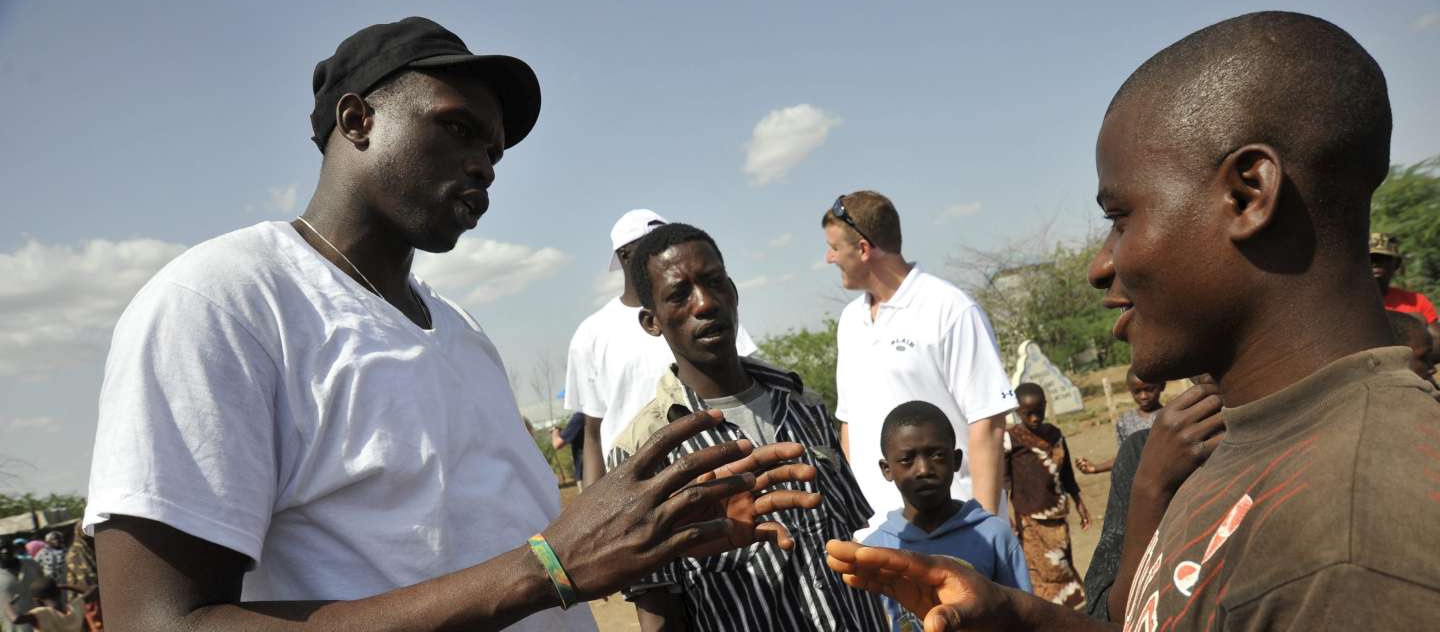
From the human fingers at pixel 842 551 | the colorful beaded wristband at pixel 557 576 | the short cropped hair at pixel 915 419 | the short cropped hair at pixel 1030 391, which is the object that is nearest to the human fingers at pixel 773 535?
the human fingers at pixel 842 551

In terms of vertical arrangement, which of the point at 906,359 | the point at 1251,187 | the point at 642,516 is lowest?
the point at 642,516

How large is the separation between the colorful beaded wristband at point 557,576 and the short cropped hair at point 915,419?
283 cm

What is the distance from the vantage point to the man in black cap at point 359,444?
1579 mm

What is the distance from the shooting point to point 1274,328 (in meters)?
1.31

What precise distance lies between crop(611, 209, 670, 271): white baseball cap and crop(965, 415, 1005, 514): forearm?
2.09 metres

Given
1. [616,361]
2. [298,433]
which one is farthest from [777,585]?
[616,361]

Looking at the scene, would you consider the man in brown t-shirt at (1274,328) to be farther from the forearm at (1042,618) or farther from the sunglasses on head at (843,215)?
the sunglasses on head at (843,215)

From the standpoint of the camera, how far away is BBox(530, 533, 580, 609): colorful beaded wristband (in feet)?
5.48

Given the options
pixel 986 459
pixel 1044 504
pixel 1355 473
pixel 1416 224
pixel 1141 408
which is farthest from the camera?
pixel 1416 224

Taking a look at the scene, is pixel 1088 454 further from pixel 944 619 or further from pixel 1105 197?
pixel 1105 197

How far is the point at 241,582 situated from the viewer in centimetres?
169

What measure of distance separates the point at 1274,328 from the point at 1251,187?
0.20 meters

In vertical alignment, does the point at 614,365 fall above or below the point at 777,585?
above

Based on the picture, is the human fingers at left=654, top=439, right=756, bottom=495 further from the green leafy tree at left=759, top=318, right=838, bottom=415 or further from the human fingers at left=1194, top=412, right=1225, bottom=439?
the green leafy tree at left=759, top=318, right=838, bottom=415
